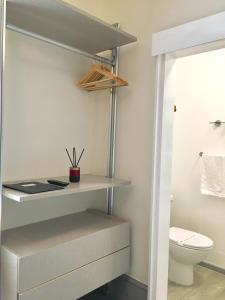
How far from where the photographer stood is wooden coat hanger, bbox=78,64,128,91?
5.88 feet

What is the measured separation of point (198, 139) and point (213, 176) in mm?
419

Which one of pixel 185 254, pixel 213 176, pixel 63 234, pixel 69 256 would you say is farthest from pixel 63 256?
pixel 213 176

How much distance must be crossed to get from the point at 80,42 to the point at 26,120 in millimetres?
676

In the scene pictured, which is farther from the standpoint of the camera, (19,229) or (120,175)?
(120,175)

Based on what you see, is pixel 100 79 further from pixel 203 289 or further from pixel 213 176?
pixel 203 289

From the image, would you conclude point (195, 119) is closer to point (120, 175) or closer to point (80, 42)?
point (120, 175)

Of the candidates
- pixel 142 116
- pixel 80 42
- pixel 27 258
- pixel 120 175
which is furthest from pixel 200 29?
pixel 27 258

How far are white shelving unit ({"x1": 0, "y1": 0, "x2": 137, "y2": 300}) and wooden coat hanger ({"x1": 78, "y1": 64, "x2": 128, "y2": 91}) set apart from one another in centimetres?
16

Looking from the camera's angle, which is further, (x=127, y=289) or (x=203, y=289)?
(x=203, y=289)

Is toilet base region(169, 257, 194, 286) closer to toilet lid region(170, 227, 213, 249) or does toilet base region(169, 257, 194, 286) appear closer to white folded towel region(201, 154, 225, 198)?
toilet lid region(170, 227, 213, 249)

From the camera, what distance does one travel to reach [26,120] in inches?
68.4

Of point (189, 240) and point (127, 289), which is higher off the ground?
point (189, 240)

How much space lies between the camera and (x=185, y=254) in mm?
2215

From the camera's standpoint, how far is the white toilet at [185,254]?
220 cm
